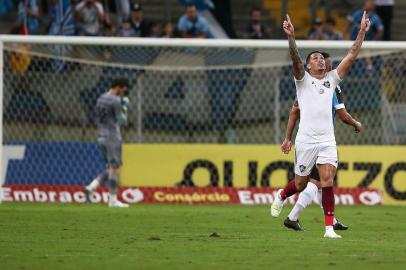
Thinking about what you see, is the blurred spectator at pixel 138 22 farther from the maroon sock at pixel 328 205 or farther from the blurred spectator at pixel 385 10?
the maroon sock at pixel 328 205

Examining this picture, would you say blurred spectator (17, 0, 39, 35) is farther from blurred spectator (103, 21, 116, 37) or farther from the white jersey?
the white jersey

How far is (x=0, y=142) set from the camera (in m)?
22.0

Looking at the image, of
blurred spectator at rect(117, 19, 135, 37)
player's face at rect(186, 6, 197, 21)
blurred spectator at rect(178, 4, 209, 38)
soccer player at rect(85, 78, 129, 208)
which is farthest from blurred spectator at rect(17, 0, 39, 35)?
soccer player at rect(85, 78, 129, 208)

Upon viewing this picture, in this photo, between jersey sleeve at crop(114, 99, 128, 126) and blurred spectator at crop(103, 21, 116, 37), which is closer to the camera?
jersey sleeve at crop(114, 99, 128, 126)

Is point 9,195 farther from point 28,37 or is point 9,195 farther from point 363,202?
point 363,202

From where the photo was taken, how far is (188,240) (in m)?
14.2

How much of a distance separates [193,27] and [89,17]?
7.58 ft

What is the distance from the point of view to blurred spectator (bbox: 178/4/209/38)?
2598cm

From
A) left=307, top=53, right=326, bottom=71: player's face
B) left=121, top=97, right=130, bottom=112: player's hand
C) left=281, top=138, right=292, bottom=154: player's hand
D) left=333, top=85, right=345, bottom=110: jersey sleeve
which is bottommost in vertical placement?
left=121, top=97, right=130, bottom=112: player's hand

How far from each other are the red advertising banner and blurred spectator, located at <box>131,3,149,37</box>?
424cm

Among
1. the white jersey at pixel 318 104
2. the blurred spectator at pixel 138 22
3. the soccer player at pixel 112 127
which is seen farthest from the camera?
the blurred spectator at pixel 138 22

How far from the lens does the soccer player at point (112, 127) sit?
22375 mm

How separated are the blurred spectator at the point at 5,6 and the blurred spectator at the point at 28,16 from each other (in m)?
0.78

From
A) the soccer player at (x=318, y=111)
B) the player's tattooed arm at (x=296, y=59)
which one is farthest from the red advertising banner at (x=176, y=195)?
the player's tattooed arm at (x=296, y=59)
